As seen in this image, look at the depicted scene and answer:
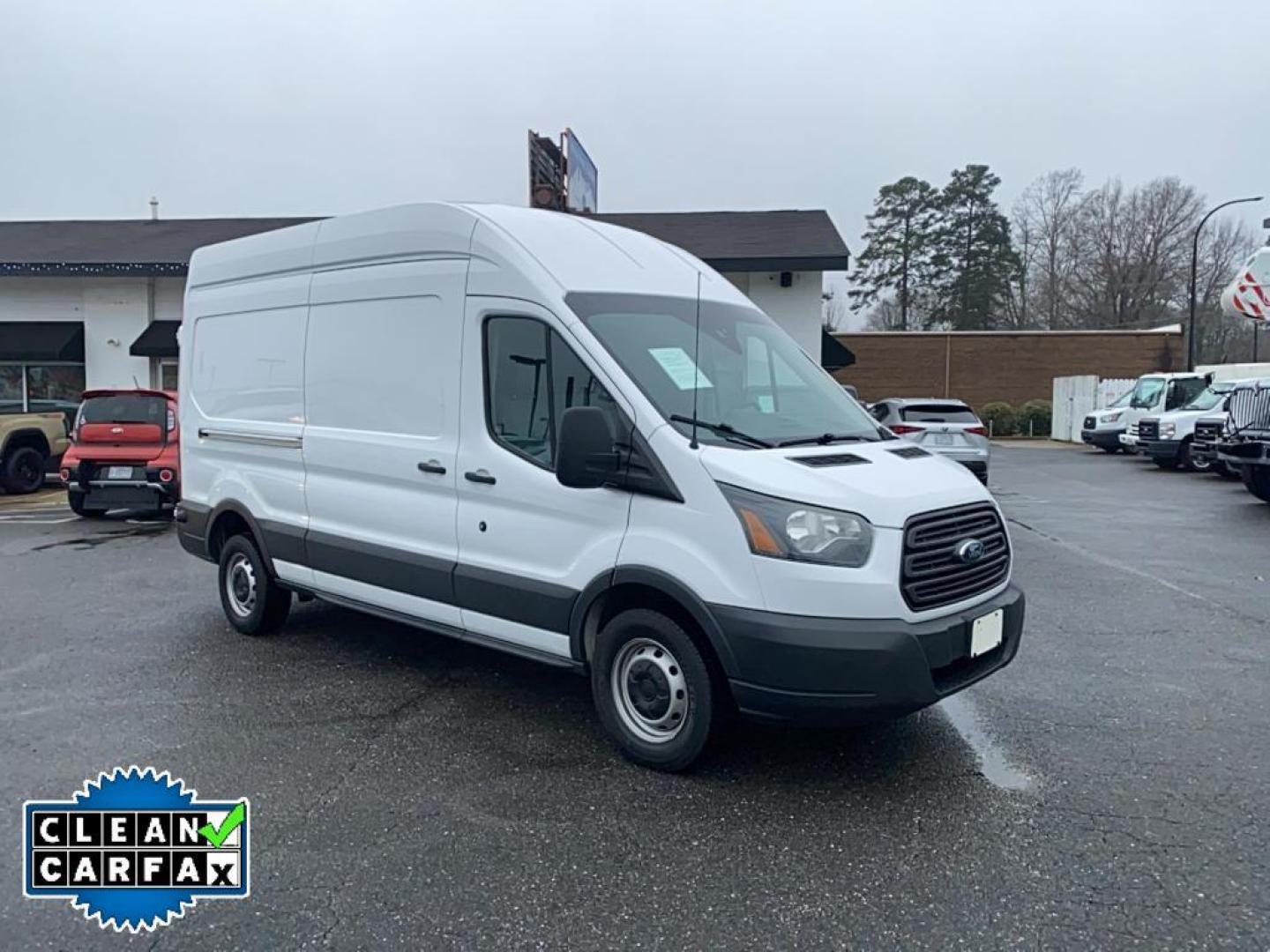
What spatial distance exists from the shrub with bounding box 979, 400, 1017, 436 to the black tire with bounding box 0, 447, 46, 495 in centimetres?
2992

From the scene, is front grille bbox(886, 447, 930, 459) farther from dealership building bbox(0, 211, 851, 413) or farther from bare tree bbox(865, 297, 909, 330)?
bare tree bbox(865, 297, 909, 330)

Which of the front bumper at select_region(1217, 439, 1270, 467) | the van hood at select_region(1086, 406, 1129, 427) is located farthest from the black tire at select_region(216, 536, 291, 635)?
the van hood at select_region(1086, 406, 1129, 427)

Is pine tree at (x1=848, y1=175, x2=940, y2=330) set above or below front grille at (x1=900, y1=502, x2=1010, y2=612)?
above

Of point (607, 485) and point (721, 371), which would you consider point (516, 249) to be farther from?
point (607, 485)

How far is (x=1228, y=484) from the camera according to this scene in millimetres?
16969

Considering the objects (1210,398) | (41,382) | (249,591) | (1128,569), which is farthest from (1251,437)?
(41,382)

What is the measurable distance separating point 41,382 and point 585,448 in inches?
918

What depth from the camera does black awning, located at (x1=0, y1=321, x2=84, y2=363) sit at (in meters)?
21.7

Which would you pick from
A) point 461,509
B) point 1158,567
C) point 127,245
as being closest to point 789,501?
point 461,509

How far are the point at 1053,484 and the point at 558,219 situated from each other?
14.9m

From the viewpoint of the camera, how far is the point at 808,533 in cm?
369

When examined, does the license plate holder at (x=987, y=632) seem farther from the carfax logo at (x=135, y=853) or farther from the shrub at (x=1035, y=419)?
the shrub at (x=1035, y=419)

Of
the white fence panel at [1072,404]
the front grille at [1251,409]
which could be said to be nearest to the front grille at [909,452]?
the front grille at [1251,409]

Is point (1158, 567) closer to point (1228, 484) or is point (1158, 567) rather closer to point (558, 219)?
point (558, 219)
